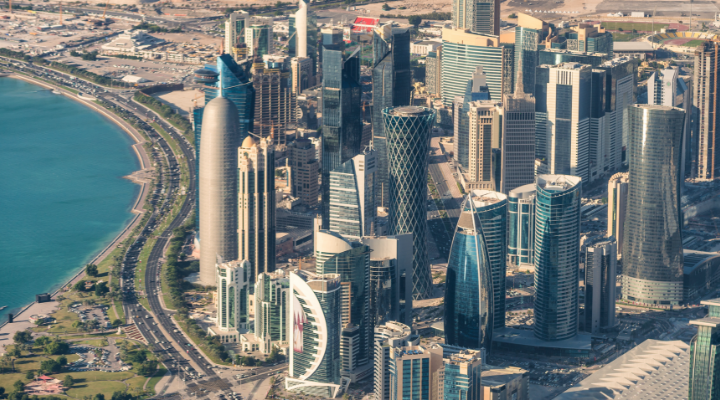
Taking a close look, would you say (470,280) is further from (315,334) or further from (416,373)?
(416,373)

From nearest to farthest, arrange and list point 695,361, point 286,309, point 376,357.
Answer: point 695,361 < point 376,357 < point 286,309

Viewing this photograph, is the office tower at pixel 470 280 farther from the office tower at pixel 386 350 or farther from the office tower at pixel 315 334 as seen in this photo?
the office tower at pixel 315 334

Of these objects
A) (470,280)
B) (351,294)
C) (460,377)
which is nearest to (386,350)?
(460,377)

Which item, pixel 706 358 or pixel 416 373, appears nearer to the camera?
pixel 706 358

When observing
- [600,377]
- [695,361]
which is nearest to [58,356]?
[600,377]

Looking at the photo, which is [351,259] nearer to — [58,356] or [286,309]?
[286,309]

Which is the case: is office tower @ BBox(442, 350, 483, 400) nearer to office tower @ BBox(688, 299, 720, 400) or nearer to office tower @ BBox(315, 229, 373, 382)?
office tower @ BBox(315, 229, 373, 382)
